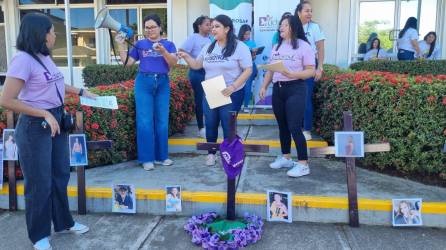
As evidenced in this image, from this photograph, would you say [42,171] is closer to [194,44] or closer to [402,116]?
[194,44]

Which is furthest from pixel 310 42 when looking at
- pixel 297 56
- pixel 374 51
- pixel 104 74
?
pixel 104 74

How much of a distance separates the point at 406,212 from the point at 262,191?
126cm

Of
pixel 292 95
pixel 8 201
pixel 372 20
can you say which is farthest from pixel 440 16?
pixel 8 201

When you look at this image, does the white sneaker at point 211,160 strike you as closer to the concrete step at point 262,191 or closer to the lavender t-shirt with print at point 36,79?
the concrete step at point 262,191

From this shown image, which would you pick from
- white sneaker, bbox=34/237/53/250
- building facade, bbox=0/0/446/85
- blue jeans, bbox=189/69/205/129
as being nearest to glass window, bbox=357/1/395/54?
building facade, bbox=0/0/446/85

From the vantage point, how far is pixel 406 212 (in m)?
3.42

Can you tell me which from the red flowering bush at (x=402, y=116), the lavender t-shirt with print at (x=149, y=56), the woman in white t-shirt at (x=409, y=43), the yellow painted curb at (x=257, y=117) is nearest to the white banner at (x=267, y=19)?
the yellow painted curb at (x=257, y=117)

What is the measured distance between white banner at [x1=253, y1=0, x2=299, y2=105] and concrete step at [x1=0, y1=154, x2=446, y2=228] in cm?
310

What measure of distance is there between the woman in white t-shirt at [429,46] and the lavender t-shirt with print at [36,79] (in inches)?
324

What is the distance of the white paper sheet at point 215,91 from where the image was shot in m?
4.03

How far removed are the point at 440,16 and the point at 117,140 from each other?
836 centimetres

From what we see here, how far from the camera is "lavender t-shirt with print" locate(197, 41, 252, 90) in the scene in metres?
4.11

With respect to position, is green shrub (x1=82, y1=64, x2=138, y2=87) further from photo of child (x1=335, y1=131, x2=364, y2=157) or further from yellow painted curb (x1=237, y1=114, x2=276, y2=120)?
photo of child (x1=335, y1=131, x2=364, y2=157)

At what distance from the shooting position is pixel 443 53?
30.7 ft
